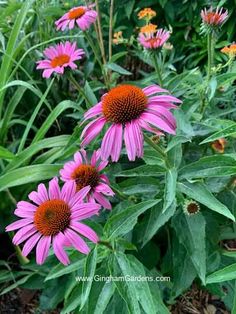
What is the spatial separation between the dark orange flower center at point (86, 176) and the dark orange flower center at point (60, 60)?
32 cm

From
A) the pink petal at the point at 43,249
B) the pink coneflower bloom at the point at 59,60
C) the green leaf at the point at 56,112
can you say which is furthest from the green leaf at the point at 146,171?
the green leaf at the point at 56,112

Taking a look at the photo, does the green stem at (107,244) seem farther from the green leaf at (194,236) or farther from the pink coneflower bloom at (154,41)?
the pink coneflower bloom at (154,41)

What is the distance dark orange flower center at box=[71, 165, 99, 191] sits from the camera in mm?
1008

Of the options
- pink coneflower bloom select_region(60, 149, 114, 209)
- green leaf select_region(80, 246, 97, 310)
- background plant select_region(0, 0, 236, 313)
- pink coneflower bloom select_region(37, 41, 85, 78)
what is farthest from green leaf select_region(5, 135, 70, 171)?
green leaf select_region(80, 246, 97, 310)

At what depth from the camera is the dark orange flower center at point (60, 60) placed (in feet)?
3.97

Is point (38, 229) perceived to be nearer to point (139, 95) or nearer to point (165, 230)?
point (139, 95)

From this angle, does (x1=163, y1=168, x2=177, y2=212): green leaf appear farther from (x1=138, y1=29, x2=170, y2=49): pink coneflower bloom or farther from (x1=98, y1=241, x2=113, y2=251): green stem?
(x1=138, y1=29, x2=170, y2=49): pink coneflower bloom

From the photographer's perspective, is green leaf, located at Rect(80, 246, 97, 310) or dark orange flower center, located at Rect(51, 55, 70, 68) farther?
dark orange flower center, located at Rect(51, 55, 70, 68)

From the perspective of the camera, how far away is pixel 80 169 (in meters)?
1.03

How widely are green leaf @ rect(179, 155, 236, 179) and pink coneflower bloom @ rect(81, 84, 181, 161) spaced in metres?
0.14

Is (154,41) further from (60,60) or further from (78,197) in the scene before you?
(78,197)

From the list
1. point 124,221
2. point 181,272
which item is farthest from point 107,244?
point 181,272

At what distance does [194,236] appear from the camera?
1.03 metres

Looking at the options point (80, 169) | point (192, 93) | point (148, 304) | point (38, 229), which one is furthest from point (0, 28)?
point (148, 304)
